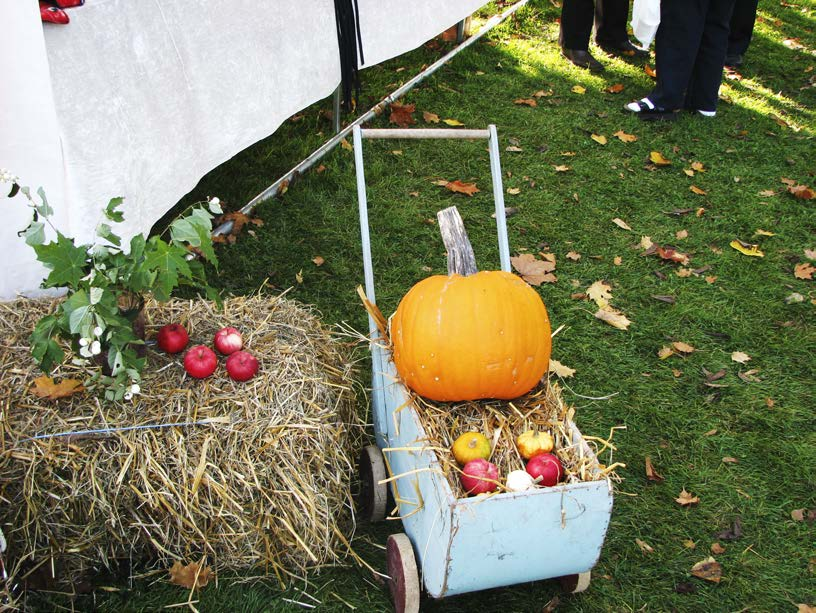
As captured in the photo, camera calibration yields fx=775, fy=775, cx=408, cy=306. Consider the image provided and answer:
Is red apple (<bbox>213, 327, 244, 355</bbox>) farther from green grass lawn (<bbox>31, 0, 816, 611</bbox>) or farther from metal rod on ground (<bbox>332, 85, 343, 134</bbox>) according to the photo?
metal rod on ground (<bbox>332, 85, 343, 134</bbox>)

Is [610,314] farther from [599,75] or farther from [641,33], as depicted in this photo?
[599,75]

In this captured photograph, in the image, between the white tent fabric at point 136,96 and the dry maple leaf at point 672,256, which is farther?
the dry maple leaf at point 672,256

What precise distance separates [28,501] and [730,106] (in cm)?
596

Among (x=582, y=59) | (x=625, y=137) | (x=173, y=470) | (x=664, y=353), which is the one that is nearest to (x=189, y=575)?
(x=173, y=470)

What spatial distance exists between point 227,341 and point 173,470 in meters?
0.47

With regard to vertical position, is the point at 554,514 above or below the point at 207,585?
above

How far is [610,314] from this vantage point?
4012 millimetres

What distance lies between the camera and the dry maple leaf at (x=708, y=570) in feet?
9.04

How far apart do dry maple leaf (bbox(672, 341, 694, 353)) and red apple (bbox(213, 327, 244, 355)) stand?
2.23 m

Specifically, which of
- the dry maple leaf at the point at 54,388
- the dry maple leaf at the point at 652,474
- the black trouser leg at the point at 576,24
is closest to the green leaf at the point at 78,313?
the dry maple leaf at the point at 54,388

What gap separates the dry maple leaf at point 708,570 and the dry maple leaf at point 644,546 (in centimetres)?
15

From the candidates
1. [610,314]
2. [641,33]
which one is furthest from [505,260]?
[641,33]

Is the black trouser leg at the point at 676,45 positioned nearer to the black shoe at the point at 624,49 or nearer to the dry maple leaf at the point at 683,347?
the black shoe at the point at 624,49

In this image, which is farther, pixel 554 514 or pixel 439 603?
pixel 439 603
